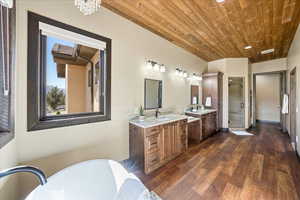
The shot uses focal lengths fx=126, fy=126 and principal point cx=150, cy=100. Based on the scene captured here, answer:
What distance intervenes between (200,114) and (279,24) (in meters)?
2.58

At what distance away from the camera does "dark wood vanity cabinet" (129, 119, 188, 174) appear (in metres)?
2.16

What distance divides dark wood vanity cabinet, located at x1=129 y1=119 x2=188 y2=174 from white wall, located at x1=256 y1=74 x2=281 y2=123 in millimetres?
6318

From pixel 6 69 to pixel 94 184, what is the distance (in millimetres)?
1353

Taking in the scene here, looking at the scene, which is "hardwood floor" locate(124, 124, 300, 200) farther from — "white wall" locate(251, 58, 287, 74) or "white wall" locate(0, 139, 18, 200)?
"white wall" locate(251, 58, 287, 74)

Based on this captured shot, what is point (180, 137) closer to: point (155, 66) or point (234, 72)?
point (155, 66)

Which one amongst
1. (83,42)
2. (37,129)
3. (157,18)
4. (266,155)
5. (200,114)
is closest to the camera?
(37,129)

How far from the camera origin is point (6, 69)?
1137 mm

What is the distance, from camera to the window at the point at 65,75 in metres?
1.54

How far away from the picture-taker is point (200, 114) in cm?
372

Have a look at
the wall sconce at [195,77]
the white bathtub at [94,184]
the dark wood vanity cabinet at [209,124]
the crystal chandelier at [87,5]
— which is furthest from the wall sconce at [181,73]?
the white bathtub at [94,184]

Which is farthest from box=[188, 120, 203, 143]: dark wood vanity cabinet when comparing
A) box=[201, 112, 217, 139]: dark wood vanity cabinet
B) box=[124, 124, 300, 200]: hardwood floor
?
box=[124, 124, 300, 200]: hardwood floor

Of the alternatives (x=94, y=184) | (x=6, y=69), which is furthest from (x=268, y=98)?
(x=6, y=69)

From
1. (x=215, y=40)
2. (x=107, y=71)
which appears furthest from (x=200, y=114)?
(x=107, y=71)

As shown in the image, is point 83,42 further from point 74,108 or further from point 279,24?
point 279,24
